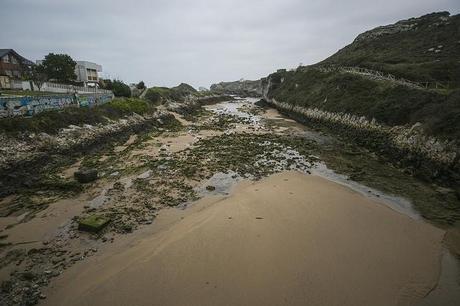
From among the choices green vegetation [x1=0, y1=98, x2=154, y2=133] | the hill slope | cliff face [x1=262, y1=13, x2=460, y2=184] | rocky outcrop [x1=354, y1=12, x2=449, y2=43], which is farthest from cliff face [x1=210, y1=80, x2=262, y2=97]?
green vegetation [x1=0, y1=98, x2=154, y2=133]

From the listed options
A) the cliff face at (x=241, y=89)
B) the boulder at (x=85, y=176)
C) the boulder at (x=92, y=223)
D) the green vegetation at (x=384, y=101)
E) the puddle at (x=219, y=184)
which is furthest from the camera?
the cliff face at (x=241, y=89)

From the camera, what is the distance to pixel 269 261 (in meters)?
9.73

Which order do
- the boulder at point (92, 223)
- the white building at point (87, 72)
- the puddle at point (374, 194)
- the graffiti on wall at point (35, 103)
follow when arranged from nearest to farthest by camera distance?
the boulder at point (92, 223)
the puddle at point (374, 194)
the graffiti on wall at point (35, 103)
the white building at point (87, 72)

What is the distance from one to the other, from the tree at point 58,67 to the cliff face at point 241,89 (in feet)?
276

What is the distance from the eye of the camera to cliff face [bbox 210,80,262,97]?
13759cm

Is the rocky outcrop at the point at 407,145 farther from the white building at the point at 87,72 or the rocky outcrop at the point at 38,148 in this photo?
the white building at the point at 87,72

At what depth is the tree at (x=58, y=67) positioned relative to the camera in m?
43.5

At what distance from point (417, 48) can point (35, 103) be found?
70229mm

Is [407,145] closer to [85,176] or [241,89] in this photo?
[85,176]

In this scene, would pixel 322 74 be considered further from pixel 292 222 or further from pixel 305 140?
pixel 292 222

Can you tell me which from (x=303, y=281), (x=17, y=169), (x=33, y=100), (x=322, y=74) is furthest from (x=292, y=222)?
(x=322, y=74)

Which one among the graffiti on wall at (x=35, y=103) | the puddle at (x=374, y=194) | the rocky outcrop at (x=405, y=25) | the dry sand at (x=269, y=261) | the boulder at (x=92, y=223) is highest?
the rocky outcrop at (x=405, y=25)

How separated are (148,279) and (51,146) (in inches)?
676

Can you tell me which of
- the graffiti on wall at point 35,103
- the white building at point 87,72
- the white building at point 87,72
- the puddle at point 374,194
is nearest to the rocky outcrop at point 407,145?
the puddle at point 374,194
